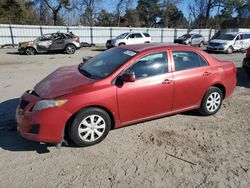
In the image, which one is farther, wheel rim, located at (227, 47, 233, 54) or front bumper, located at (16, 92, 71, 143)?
wheel rim, located at (227, 47, 233, 54)

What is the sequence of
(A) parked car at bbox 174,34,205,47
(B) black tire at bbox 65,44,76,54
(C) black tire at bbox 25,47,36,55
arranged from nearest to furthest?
(C) black tire at bbox 25,47,36,55, (B) black tire at bbox 65,44,76,54, (A) parked car at bbox 174,34,205,47

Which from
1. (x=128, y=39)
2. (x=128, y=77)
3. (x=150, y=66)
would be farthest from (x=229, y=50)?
(x=128, y=77)

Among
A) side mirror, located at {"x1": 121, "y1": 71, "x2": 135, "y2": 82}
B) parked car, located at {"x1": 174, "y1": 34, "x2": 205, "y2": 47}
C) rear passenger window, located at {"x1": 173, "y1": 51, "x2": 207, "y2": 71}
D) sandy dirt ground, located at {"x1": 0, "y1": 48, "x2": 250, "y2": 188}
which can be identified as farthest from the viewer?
parked car, located at {"x1": 174, "y1": 34, "x2": 205, "y2": 47}

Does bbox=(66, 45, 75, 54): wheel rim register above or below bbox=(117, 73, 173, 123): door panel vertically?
below

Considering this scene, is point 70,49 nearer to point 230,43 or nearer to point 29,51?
point 29,51

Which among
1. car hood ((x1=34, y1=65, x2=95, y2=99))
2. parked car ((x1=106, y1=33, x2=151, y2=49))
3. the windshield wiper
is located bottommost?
parked car ((x1=106, y1=33, x2=151, y2=49))

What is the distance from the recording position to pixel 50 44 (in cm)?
1766

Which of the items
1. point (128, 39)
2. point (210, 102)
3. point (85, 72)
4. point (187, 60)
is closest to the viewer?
point (85, 72)

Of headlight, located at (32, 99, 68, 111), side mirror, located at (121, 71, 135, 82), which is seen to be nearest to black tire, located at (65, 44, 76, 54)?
side mirror, located at (121, 71, 135, 82)

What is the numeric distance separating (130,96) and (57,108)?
1.21 metres

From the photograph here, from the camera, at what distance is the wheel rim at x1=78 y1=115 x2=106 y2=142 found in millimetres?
3888

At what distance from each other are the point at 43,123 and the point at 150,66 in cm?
205

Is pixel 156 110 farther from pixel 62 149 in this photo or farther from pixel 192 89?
pixel 62 149

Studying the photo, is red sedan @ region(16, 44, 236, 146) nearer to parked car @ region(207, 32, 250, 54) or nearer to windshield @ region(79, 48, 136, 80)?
windshield @ region(79, 48, 136, 80)
